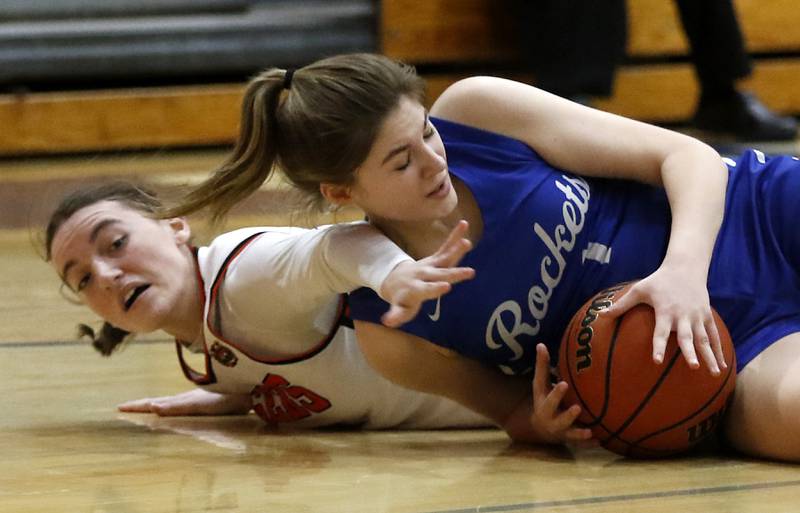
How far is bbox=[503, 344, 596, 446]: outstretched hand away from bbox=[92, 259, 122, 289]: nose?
631mm

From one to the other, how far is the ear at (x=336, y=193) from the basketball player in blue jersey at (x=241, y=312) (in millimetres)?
118

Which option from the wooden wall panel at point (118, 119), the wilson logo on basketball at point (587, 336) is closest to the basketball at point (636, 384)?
the wilson logo on basketball at point (587, 336)

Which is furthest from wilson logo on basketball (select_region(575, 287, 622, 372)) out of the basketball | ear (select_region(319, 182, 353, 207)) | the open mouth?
the open mouth

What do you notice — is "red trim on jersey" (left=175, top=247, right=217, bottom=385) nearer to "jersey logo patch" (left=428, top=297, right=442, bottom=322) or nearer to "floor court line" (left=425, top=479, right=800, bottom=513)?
"jersey logo patch" (left=428, top=297, right=442, bottom=322)

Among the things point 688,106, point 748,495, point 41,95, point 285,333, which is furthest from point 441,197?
point 688,106

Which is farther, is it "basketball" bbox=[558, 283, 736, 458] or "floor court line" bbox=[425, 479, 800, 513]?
"basketball" bbox=[558, 283, 736, 458]

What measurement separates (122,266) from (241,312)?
0.63 feet

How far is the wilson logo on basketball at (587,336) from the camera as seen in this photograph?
1584 millimetres

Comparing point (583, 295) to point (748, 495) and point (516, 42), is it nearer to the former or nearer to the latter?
point (748, 495)

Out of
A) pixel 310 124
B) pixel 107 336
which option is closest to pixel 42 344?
pixel 107 336

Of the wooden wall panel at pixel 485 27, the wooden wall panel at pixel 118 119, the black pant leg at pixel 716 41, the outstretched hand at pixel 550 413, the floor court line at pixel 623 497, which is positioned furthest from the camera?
the wooden wall panel at pixel 485 27

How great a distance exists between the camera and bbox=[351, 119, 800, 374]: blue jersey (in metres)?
1.68

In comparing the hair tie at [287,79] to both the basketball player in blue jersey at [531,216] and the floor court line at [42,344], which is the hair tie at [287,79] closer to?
the basketball player in blue jersey at [531,216]

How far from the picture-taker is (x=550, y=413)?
1638 mm
